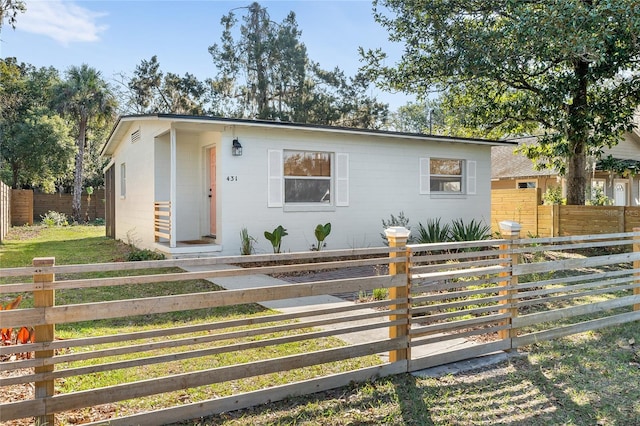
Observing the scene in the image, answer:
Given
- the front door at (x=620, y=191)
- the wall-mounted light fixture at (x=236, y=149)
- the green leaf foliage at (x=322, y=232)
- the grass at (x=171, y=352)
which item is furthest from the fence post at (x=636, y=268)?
the front door at (x=620, y=191)

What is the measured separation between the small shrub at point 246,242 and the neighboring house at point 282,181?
0.46 feet

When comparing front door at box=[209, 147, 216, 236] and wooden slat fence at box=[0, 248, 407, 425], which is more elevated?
front door at box=[209, 147, 216, 236]

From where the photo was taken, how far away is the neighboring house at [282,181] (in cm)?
934

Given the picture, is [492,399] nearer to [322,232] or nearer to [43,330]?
[43,330]

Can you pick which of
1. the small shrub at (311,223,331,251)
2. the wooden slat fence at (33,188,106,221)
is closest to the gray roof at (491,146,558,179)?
the small shrub at (311,223,331,251)

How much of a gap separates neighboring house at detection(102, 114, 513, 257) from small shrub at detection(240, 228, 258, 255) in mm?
140

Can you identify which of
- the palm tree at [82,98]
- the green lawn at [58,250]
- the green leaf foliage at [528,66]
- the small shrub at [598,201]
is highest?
the palm tree at [82,98]

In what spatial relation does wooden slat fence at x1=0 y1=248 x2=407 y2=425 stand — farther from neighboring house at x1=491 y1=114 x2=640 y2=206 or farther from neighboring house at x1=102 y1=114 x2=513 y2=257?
neighboring house at x1=491 y1=114 x2=640 y2=206

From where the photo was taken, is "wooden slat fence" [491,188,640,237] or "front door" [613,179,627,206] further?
"front door" [613,179,627,206]

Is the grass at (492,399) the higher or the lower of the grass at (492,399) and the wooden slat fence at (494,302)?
the lower

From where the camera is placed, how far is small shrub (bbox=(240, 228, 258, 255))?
9.27 m

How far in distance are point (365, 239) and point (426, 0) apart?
248 inches

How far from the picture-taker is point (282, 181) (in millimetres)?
9875

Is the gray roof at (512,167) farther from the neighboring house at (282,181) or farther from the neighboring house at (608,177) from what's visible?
the neighboring house at (282,181)
